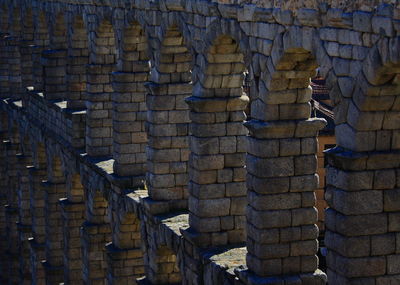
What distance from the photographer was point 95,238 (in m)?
31.6

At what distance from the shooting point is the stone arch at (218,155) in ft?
74.7

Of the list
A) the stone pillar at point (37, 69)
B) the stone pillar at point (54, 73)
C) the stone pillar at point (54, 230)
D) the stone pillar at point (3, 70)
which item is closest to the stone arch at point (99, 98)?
the stone pillar at point (54, 73)

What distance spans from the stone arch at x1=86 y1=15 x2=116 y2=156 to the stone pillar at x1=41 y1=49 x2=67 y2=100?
4983 millimetres

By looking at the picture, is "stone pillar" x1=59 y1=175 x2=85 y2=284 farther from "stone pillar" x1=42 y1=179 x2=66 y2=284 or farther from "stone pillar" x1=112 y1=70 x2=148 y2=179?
"stone pillar" x1=112 y1=70 x2=148 y2=179

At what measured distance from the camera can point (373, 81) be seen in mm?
16422

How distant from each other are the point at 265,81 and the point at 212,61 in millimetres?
2714

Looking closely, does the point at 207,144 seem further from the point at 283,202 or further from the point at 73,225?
the point at 73,225

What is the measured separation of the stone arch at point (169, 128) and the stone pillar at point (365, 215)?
8.36 meters

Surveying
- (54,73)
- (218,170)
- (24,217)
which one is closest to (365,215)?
(218,170)

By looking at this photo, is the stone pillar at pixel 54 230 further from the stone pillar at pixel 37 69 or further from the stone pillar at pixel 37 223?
the stone pillar at pixel 37 69

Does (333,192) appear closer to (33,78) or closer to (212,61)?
(212,61)

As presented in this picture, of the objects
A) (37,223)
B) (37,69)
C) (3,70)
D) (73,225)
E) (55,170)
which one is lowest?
(37,223)

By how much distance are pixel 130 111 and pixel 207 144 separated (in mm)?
6061

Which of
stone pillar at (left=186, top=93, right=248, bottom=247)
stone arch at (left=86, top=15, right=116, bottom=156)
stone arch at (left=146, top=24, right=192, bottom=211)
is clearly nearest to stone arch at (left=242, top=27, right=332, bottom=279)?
stone pillar at (left=186, top=93, right=248, bottom=247)
